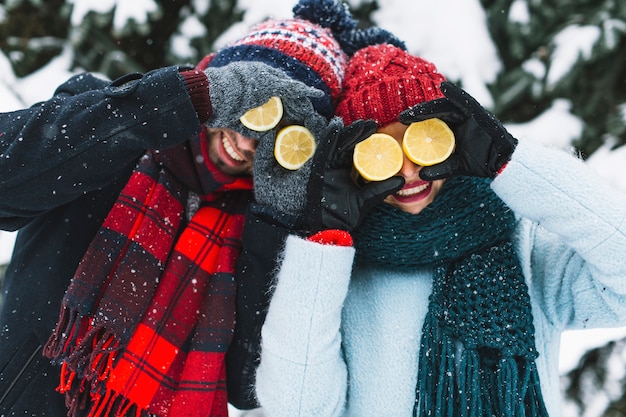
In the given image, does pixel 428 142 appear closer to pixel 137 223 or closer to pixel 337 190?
pixel 337 190

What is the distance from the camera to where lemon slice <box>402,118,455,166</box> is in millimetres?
1617

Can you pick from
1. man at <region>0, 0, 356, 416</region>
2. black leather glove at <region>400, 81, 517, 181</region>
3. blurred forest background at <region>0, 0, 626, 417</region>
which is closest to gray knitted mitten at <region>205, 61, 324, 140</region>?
man at <region>0, 0, 356, 416</region>

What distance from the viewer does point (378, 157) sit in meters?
1.65

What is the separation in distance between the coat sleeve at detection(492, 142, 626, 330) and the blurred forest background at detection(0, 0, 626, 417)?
1.27 meters

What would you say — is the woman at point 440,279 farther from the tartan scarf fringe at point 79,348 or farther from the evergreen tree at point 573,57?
the evergreen tree at point 573,57

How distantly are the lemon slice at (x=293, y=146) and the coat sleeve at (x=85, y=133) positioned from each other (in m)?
0.26

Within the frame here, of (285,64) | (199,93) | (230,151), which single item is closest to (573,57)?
(285,64)

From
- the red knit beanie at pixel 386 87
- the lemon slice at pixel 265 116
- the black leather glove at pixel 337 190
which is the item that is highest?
the red knit beanie at pixel 386 87

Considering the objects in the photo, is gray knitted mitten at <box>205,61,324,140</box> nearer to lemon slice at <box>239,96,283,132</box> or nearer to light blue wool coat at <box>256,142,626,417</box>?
lemon slice at <box>239,96,283,132</box>

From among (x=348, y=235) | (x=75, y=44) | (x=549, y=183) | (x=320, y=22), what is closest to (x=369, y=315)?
(x=348, y=235)

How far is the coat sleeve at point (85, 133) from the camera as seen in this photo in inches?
61.9

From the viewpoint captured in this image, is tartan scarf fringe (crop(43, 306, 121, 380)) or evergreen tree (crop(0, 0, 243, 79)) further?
evergreen tree (crop(0, 0, 243, 79))

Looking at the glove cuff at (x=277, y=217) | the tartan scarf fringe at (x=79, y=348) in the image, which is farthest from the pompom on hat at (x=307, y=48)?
the tartan scarf fringe at (x=79, y=348)

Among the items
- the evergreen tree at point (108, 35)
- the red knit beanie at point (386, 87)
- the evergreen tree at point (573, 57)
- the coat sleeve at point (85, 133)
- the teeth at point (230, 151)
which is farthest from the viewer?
the evergreen tree at point (108, 35)
